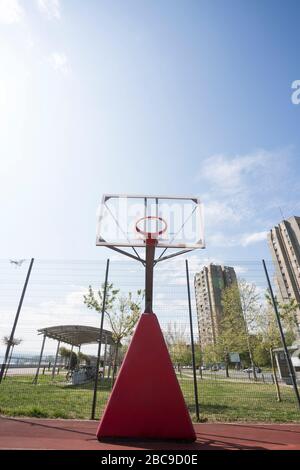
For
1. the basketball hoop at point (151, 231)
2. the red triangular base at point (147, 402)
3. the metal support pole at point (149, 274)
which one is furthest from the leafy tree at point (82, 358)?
the red triangular base at point (147, 402)

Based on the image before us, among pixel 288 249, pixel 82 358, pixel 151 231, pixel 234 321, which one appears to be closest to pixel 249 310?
pixel 234 321

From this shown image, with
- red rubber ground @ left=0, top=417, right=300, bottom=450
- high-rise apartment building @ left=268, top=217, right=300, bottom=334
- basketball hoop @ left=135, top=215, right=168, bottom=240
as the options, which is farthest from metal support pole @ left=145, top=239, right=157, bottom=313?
high-rise apartment building @ left=268, top=217, right=300, bottom=334

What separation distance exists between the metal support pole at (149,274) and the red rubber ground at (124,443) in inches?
95.1

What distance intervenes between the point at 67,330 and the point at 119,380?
14221 millimetres

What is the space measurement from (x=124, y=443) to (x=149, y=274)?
3.13 m

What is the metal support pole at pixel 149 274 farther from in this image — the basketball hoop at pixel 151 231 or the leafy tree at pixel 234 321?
the leafy tree at pixel 234 321

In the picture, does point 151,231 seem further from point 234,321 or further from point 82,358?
point 82,358

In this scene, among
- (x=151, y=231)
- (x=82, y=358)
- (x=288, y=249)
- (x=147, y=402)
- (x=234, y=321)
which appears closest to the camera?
(x=147, y=402)

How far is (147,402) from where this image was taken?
457 cm

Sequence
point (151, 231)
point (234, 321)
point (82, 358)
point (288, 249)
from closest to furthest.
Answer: point (151, 231) → point (234, 321) → point (82, 358) → point (288, 249)
